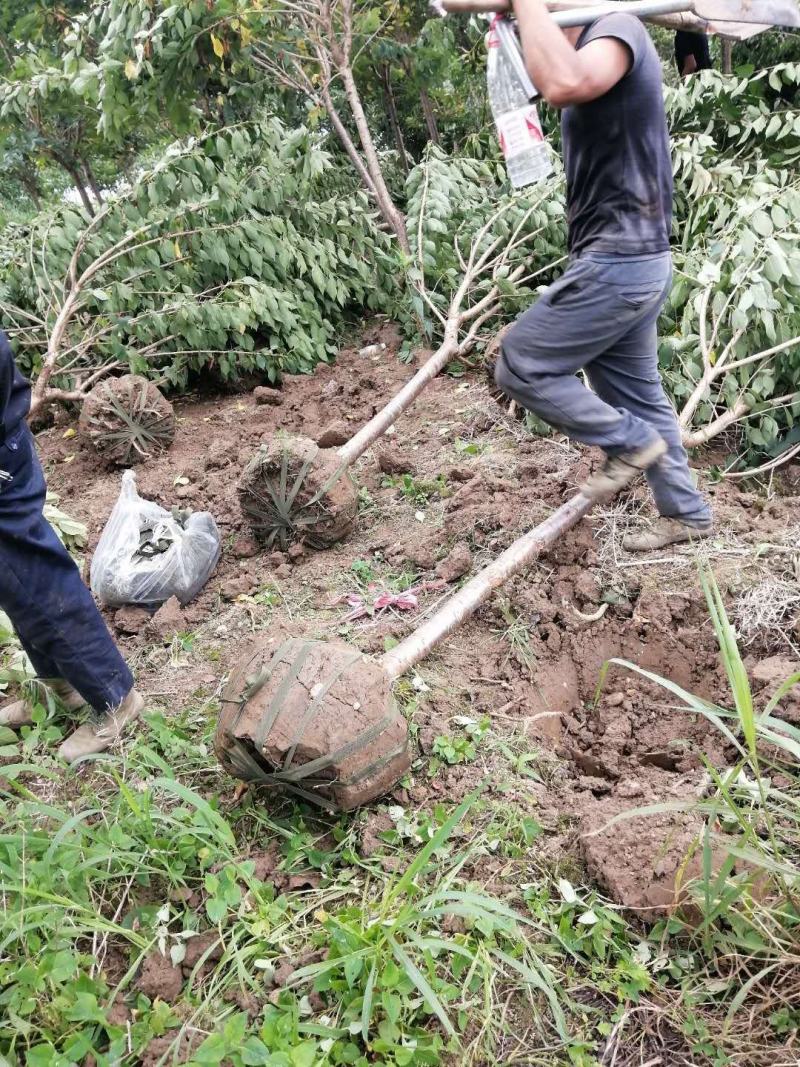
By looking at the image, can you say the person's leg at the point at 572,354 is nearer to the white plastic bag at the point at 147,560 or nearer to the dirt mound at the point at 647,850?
the dirt mound at the point at 647,850

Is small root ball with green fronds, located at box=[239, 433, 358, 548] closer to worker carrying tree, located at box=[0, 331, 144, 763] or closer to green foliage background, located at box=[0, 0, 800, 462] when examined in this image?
worker carrying tree, located at box=[0, 331, 144, 763]

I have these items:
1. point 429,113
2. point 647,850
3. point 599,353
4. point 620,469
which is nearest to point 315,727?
point 647,850

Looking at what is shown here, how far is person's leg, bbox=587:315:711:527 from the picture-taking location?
2.53 metres

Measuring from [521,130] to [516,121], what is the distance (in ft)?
0.10

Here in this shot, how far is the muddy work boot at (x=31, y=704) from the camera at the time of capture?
2316 millimetres

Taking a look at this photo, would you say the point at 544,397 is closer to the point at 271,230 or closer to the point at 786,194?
the point at 786,194

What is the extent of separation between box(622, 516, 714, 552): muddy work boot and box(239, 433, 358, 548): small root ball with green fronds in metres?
1.13

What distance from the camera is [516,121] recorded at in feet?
6.74

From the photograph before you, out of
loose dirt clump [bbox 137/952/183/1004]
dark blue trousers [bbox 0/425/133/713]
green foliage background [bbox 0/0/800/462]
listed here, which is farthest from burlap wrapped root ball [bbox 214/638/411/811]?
green foliage background [bbox 0/0/800/462]

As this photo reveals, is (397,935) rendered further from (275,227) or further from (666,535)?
(275,227)

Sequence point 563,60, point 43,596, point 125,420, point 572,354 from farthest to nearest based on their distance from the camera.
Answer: point 125,420 → point 572,354 → point 43,596 → point 563,60

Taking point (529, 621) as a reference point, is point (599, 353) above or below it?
above

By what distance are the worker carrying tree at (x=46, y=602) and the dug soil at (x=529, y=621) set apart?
0.23m

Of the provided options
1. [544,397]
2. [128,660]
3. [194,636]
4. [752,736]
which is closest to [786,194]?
[544,397]
